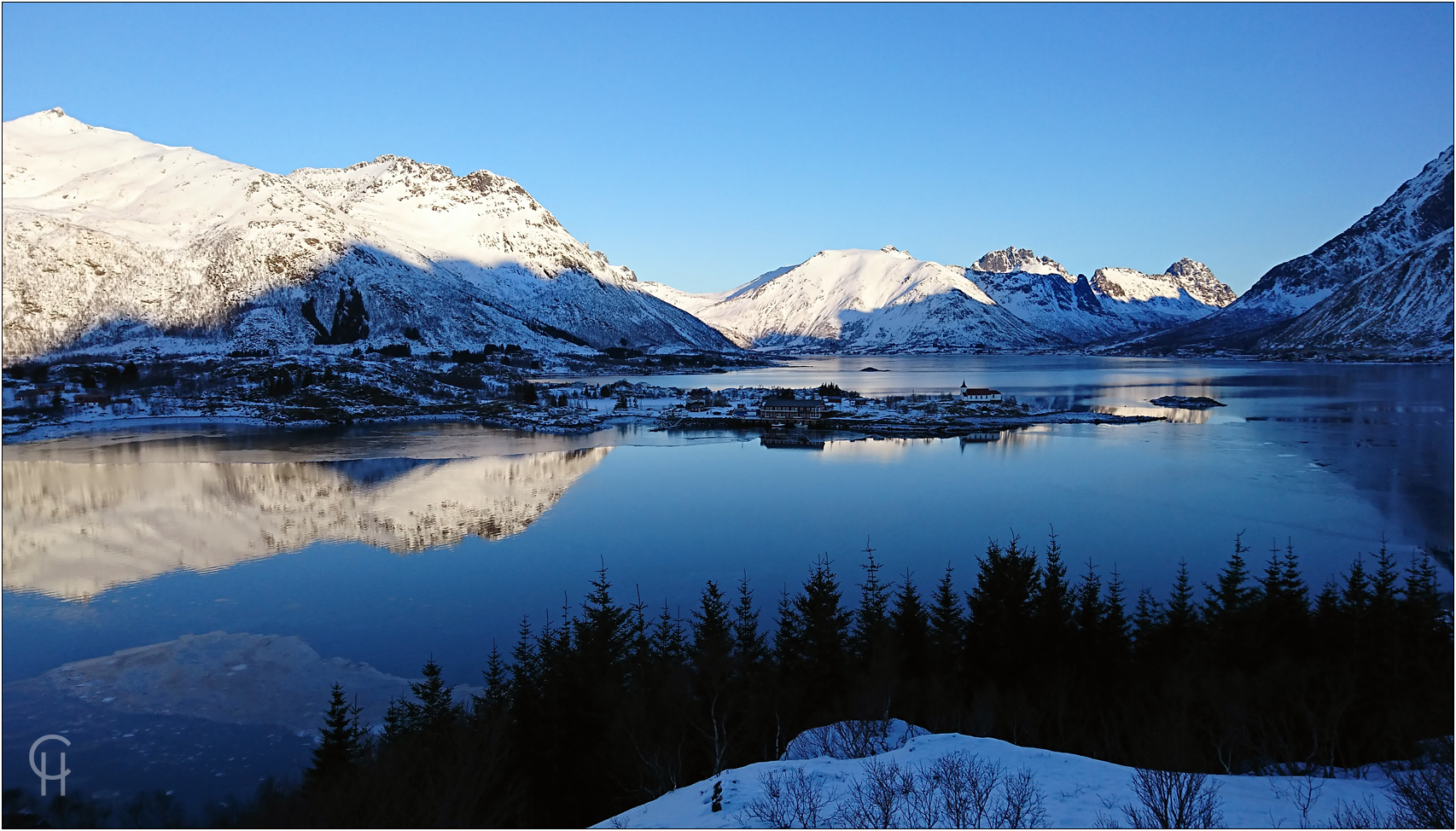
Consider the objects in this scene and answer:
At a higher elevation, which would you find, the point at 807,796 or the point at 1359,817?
the point at 1359,817

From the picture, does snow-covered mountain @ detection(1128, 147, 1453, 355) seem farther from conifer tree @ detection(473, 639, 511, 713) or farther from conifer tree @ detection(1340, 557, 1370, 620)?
conifer tree @ detection(473, 639, 511, 713)

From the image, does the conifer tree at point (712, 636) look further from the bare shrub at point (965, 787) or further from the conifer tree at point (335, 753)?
the conifer tree at point (335, 753)

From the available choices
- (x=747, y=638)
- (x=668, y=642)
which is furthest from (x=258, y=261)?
(x=747, y=638)

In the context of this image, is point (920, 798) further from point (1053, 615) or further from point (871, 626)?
point (1053, 615)

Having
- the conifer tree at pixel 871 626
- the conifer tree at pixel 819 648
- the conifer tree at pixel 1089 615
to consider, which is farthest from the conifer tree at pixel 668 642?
the conifer tree at pixel 1089 615

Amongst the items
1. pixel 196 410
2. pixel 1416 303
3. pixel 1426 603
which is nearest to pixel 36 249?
pixel 196 410

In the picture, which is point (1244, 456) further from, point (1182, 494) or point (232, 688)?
point (232, 688)
